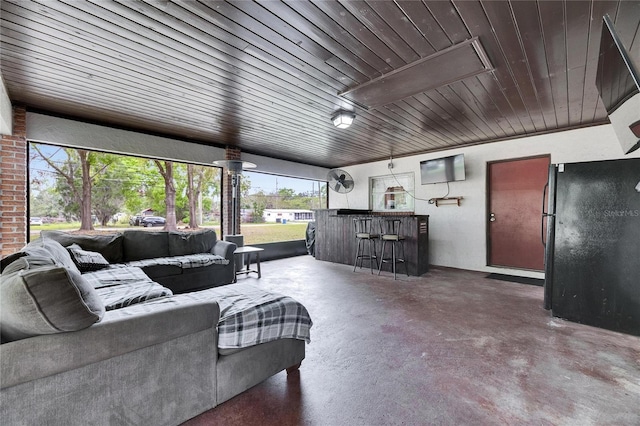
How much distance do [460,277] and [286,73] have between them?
4394mm

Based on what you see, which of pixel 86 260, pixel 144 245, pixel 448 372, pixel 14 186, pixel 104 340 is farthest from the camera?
pixel 144 245

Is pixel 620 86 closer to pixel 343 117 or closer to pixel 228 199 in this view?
pixel 343 117

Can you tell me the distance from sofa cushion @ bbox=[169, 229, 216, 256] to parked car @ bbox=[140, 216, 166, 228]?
1.00 meters

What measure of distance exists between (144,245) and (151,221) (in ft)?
3.93

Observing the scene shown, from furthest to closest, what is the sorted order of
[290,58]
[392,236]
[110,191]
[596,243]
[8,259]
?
[392,236] → [110,191] → [596,243] → [290,58] → [8,259]

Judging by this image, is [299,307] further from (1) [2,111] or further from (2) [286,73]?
(1) [2,111]

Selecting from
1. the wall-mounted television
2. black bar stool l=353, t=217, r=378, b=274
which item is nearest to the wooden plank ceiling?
the wall-mounted television

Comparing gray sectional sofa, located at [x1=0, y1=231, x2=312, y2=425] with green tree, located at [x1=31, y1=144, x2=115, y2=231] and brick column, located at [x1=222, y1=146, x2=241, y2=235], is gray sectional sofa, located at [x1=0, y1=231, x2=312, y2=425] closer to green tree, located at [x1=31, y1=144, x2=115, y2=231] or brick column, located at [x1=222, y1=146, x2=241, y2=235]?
green tree, located at [x1=31, y1=144, x2=115, y2=231]

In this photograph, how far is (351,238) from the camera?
19.2 ft

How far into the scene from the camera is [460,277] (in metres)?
4.73

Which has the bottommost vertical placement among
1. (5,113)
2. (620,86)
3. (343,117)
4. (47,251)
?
(47,251)

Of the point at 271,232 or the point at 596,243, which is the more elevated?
the point at 596,243

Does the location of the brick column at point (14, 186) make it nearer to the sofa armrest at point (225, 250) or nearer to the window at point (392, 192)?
the sofa armrest at point (225, 250)

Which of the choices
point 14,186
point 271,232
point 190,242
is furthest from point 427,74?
point 271,232
